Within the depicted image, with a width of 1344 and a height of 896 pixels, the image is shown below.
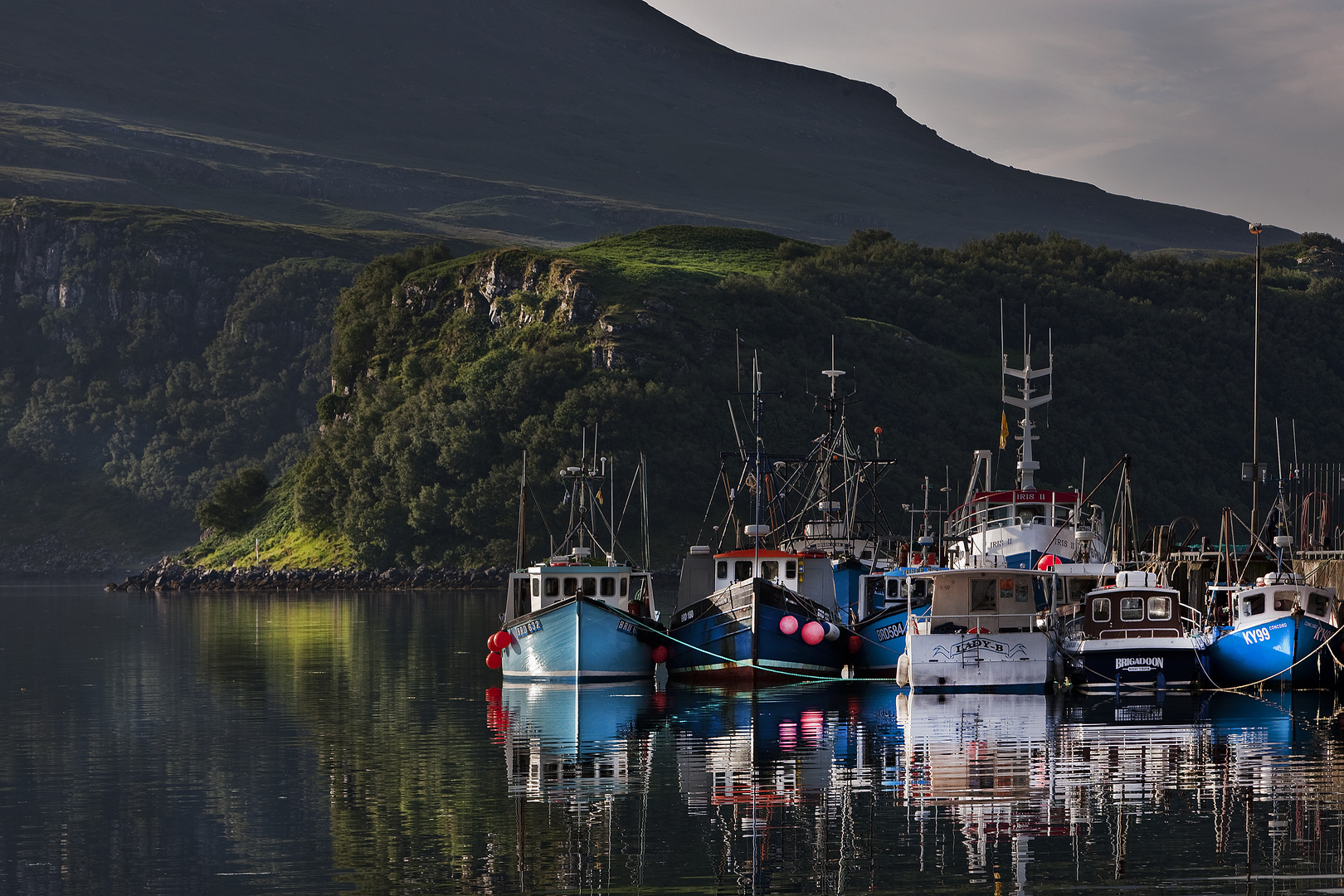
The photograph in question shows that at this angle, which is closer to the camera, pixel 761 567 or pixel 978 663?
pixel 978 663

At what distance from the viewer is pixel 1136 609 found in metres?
51.3

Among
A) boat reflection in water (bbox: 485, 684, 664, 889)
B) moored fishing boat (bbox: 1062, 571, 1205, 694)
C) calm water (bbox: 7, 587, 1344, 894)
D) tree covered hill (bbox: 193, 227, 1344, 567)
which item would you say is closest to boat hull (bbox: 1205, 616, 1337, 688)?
moored fishing boat (bbox: 1062, 571, 1205, 694)

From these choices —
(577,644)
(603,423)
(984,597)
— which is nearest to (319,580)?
(603,423)

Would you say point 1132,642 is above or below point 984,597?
below

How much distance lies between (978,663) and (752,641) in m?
8.03

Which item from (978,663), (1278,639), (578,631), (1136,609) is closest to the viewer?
(978,663)

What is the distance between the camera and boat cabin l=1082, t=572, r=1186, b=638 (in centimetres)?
5128

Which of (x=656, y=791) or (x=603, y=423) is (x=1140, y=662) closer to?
(x=656, y=791)

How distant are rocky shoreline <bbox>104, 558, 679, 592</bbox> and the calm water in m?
102

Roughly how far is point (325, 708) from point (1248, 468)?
1492 inches

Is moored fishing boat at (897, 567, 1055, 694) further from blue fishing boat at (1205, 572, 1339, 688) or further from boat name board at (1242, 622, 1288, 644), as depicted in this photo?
boat name board at (1242, 622, 1288, 644)

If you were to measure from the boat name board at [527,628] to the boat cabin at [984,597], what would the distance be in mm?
12537

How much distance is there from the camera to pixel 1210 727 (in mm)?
41219

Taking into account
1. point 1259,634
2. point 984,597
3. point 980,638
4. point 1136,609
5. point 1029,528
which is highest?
point 1029,528
